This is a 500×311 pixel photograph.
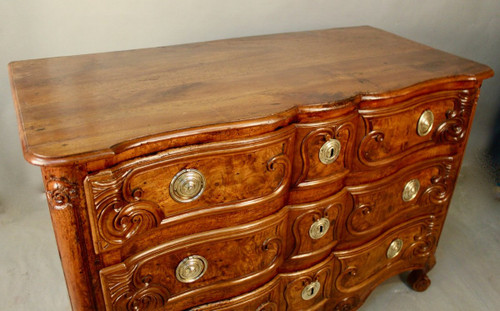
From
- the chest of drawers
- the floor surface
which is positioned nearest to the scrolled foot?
the floor surface

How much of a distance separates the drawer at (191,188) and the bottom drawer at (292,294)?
0.25m

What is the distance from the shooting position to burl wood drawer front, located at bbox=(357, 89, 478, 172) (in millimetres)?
1216

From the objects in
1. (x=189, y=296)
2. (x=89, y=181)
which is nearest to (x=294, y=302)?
(x=189, y=296)

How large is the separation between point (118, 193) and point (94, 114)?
7.8 inches

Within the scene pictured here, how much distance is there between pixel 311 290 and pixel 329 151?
472 mm

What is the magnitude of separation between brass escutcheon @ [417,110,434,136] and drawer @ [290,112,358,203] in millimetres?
237

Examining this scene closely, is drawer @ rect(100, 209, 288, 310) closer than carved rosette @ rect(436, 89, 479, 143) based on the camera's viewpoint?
Yes

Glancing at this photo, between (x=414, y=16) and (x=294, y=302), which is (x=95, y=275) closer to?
(x=294, y=302)

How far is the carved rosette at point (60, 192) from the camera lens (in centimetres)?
86

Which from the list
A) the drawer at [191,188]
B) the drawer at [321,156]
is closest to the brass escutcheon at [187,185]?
the drawer at [191,188]

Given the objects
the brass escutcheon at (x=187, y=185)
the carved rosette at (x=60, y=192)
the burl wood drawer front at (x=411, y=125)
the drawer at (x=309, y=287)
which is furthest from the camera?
the drawer at (x=309, y=287)

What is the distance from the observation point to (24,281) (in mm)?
1701

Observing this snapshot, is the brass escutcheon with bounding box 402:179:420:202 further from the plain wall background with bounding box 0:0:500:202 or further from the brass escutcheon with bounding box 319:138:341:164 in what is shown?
the plain wall background with bounding box 0:0:500:202

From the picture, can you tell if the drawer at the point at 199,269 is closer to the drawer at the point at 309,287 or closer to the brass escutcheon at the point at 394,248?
the drawer at the point at 309,287
